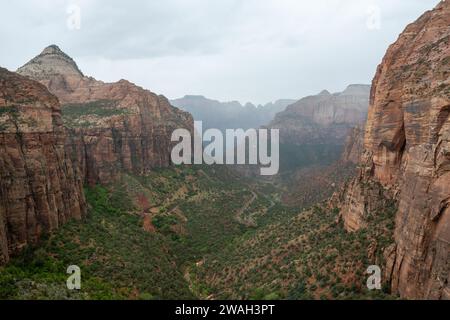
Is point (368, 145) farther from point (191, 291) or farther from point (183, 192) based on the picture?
point (183, 192)

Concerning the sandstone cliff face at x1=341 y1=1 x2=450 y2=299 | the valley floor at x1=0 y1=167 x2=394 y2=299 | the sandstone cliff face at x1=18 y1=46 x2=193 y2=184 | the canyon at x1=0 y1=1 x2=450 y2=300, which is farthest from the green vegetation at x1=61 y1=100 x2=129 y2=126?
the sandstone cliff face at x1=341 y1=1 x2=450 y2=299

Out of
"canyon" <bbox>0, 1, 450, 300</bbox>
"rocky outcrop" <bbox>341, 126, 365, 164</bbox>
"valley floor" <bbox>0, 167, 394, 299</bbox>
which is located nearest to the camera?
"canyon" <bbox>0, 1, 450, 300</bbox>

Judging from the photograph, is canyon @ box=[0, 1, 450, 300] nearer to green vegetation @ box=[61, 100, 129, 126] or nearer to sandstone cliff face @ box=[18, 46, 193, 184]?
sandstone cliff face @ box=[18, 46, 193, 184]

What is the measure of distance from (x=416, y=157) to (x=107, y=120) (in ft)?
201

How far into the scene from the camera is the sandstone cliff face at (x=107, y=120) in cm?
6981

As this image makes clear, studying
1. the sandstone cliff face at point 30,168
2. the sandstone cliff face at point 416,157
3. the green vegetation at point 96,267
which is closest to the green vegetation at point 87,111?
the green vegetation at point 96,267

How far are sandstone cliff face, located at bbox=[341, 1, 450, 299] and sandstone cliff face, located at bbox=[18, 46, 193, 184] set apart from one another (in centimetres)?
4692

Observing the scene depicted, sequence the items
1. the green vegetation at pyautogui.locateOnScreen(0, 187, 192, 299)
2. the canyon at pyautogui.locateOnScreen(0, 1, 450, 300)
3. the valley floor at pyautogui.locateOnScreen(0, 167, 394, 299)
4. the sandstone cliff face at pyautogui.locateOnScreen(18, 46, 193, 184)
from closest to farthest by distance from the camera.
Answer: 1. the canyon at pyautogui.locateOnScreen(0, 1, 450, 300)
2. the green vegetation at pyautogui.locateOnScreen(0, 187, 192, 299)
3. the valley floor at pyautogui.locateOnScreen(0, 167, 394, 299)
4. the sandstone cliff face at pyautogui.locateOnScreen(18, 46, 193, 184)

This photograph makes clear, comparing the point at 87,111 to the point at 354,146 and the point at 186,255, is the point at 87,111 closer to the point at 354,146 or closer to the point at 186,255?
the point at 186,255

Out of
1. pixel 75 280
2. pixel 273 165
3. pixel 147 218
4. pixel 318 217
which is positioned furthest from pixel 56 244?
pixel 273 165

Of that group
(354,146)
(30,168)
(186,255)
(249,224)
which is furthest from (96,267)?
(354,146)

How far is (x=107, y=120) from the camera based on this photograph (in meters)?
75.9

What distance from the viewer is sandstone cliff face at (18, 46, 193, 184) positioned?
69812 mm
